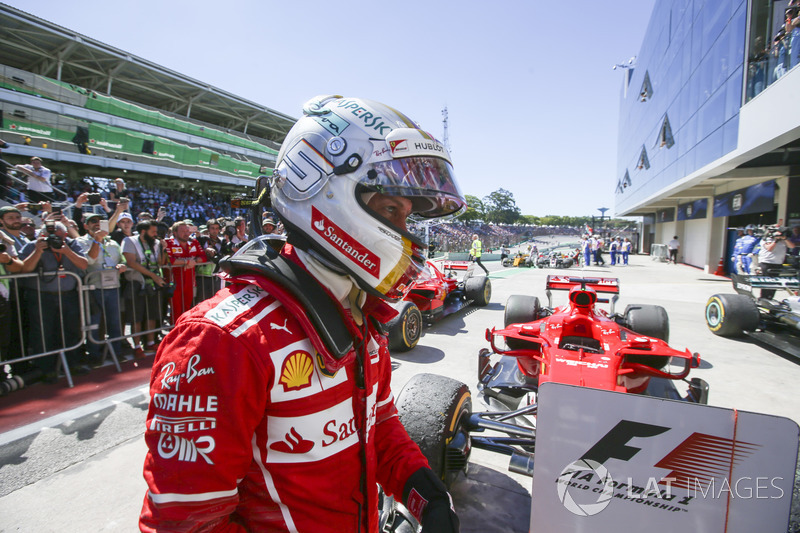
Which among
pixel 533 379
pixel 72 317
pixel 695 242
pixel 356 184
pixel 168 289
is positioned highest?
pixel 356 184

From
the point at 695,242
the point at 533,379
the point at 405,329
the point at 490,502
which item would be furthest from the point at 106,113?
the point at 695,242

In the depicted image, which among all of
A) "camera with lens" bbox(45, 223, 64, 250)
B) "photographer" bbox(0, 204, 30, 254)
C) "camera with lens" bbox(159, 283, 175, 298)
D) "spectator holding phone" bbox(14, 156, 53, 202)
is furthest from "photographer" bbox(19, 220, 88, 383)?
"spectator holding phone" bbox(14, 156, 53, 202)

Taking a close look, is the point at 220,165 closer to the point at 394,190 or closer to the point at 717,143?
the point at 717,143

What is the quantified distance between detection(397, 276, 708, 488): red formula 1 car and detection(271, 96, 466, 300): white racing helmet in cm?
130

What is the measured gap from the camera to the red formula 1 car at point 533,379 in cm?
227

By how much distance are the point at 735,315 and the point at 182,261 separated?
8.28 meters

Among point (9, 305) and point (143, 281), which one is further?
point (143, 281)

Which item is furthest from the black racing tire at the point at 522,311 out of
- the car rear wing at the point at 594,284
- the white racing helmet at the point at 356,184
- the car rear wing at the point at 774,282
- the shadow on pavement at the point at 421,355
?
the white racing helmet at the point at 356,184

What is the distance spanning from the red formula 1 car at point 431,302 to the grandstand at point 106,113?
7937mm

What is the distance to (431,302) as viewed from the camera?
655 cm

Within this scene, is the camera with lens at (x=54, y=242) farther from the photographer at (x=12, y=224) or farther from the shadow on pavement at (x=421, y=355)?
the shadow on pavement at (x=421, y=355)

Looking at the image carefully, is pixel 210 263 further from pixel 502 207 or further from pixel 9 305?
pixel 502 207

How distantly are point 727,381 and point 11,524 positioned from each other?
6.37 metres

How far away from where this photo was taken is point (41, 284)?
4047 mm
